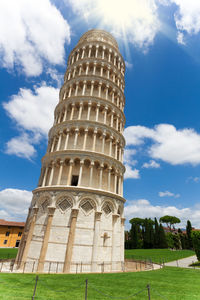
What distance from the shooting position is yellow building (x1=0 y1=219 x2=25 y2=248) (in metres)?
61.2

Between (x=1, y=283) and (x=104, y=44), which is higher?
(x=104, y=44)

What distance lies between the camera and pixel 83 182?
76.8 ft

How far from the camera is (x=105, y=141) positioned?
91.1 ft

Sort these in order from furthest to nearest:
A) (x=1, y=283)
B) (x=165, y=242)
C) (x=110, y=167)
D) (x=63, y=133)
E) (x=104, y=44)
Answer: (x=165, y=242) < (x=104, y=44) < (x=63, y=133) < (x=110, y=167) < (x=1, y=283)

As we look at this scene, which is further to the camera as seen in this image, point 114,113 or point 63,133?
point 114,113

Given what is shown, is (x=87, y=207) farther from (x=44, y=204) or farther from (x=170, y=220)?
(x=170, y=220)

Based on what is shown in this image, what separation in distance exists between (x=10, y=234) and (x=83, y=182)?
5610 centimetres

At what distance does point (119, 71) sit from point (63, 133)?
17885mm

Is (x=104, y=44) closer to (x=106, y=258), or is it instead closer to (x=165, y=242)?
(x=106, y=258)

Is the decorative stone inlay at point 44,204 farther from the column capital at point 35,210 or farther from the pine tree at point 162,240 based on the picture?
the pine tree at point 162,240

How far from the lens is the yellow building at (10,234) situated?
61.2 meters

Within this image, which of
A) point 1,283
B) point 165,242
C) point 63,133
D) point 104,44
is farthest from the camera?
point 165,242

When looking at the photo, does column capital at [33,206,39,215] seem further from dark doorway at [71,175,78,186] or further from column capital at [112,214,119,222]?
column capital at [112,214,119,222]

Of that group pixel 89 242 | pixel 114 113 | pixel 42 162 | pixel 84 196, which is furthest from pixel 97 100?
pixel 89 242
